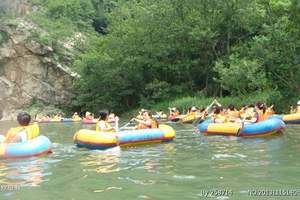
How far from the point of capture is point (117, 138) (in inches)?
553

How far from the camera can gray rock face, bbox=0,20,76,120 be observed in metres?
42.7

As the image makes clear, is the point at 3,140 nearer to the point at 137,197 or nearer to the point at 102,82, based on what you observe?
the point at 137,197

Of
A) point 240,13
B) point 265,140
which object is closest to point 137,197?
point 265,140

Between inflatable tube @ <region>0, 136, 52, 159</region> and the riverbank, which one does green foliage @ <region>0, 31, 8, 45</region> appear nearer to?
the riverbank

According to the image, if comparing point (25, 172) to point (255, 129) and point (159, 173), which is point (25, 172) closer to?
point (159, 173)

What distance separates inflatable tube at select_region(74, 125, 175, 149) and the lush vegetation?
40.7 ft

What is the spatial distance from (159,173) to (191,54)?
85.7 ft

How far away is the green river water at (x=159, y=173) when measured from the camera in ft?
26.3

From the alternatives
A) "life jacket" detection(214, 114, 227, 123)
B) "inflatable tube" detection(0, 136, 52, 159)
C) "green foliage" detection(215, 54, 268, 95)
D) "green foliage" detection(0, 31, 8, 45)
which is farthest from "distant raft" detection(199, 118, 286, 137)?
"green foliage" detection(0, 31, 8, 45)

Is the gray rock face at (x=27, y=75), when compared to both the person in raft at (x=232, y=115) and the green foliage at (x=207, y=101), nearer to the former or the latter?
the green foliage at (x=207, y=101)

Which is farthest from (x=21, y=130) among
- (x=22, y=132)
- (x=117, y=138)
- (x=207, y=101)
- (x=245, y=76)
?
(x=207, y=101)

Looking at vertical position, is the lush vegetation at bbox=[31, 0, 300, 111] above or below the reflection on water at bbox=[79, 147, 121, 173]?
above
